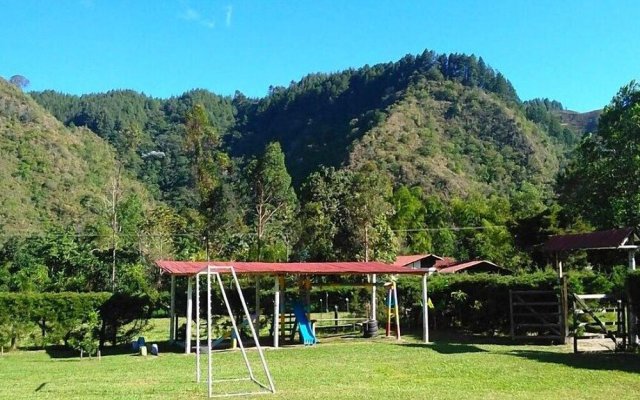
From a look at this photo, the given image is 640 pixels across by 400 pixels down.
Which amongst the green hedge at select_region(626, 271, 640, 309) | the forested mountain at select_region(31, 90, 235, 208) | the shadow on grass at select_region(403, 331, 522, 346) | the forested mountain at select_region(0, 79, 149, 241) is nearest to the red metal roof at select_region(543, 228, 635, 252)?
the green hedge at select_region(626, 271, 640, 309)

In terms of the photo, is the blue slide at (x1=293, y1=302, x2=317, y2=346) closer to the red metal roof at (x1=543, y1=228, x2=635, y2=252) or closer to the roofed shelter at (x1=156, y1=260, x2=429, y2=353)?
the roofed shelter at (x1=156, y1=260, x2=429, y2=353)

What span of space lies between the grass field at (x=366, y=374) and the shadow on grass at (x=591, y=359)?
0.06 ft

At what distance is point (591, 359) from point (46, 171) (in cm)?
7296

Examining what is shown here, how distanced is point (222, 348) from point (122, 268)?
80.3ft

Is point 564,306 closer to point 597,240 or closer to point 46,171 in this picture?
point 597,240

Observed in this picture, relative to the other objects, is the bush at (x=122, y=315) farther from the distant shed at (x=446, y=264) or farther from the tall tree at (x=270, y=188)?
the distant shed at (x=446, y=264)

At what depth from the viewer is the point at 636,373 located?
38.1 feet

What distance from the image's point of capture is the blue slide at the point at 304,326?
19.0 meters

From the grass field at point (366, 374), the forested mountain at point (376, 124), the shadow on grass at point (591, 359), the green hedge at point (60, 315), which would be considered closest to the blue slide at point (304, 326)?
the grass field at point (366, 374)

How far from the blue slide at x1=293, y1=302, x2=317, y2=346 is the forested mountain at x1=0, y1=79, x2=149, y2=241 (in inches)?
1799

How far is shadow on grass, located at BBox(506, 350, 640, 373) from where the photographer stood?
1254 centimetres

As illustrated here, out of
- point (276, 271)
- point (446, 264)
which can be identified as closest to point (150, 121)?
point (446, 264)

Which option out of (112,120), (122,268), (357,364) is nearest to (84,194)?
(112,120)

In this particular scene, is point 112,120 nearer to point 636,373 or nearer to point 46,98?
point 46,98
